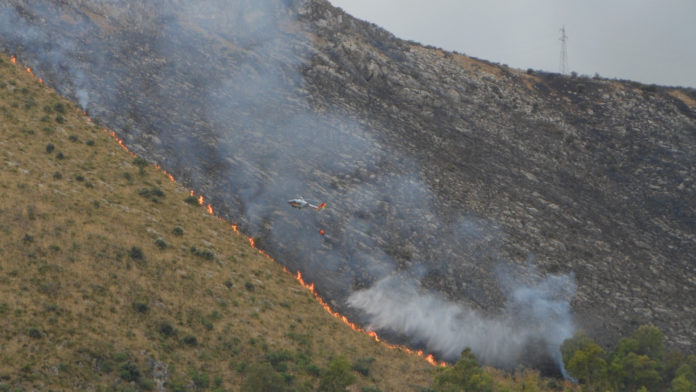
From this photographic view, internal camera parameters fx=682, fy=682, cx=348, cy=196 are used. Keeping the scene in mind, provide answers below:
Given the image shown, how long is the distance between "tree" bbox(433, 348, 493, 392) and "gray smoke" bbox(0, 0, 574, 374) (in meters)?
7.71

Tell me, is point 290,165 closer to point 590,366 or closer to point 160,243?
point 160,243

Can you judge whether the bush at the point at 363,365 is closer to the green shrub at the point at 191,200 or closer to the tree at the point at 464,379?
the tree at the point at 464,379

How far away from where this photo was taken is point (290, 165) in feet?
187

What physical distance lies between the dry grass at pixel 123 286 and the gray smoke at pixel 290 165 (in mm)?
2572

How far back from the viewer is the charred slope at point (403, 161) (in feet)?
168

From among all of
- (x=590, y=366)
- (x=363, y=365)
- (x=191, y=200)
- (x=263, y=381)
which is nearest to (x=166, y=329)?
(x=263, y=381)

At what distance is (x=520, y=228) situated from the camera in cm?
5656

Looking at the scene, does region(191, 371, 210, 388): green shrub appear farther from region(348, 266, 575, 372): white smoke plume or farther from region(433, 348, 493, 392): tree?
region(348, 266, 575, 372): white smoke plume

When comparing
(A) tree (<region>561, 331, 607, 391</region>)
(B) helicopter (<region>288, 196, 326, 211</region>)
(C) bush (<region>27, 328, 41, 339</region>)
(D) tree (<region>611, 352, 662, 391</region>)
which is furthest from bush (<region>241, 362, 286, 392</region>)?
(D) tree (<region>611, 352, 662, 391</region>)

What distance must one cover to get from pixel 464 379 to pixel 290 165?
80.5 ft

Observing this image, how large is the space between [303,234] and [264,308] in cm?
898

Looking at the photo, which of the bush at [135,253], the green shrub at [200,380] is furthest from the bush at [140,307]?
the green shrub at [200,380]

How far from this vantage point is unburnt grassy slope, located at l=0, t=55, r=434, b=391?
112 ft

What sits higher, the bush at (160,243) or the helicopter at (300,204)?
the helicopter at (300,204)
